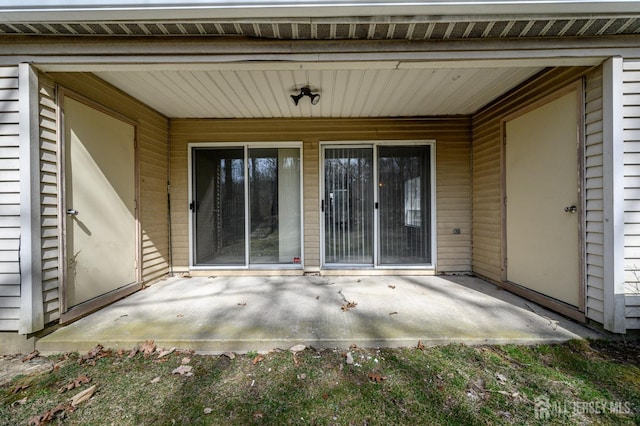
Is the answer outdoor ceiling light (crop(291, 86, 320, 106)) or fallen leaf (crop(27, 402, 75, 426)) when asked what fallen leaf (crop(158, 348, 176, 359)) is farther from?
outdoor ceiling light (crop(291, 86, 320, 106))

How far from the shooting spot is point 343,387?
1751 millimetres

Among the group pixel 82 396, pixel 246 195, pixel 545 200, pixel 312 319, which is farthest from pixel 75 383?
pixel 545 200

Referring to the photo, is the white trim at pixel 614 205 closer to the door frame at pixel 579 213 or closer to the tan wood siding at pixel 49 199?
the door frame at pixel 579 213

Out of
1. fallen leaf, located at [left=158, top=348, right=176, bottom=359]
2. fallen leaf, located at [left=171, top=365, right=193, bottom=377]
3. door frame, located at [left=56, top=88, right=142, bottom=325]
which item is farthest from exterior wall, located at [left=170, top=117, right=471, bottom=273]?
fallen leaf, located at [left=171, top=365, right=193, bottom=377]

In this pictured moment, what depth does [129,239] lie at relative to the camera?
133 inches

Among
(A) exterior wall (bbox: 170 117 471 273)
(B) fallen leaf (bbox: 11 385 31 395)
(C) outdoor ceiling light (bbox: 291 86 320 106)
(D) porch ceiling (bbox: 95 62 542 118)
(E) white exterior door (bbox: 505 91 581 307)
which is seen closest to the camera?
(B) fallen leaf (bbox: 11 385 31 395)

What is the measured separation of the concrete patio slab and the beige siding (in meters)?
0.31

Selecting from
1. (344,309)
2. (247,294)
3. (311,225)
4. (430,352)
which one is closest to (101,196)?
(247,294)

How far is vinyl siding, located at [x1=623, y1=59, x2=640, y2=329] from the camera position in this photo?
2.23 m

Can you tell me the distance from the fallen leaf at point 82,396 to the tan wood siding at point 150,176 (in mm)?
2066

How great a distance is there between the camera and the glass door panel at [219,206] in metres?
4.23

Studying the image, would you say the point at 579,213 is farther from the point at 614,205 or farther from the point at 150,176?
the point at 150,176

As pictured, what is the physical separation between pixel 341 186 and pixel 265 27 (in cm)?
246

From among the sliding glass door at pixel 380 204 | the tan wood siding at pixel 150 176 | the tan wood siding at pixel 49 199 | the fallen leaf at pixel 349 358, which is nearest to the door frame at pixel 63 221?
the tan wood siding at pixel 49 199
